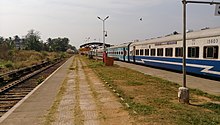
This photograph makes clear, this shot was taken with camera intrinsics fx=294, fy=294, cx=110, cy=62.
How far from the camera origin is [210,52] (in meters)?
17.3

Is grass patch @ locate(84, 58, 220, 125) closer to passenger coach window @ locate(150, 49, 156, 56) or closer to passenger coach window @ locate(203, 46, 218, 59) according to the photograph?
passenger coach window @ locate(203, 46, 218, 59)

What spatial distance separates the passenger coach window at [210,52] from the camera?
1669 cm

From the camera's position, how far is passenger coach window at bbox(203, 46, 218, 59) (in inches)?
657

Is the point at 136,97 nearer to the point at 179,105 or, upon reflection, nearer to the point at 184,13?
the point at 179,105

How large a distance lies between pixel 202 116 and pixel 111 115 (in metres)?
2.42

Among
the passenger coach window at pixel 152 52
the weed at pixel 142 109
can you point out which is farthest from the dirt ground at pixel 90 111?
the passenger coach window at pixel 152 52

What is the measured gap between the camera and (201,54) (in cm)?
1831

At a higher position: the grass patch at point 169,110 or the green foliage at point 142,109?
the green foliage at point 142,109

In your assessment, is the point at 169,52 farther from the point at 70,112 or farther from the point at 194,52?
the point at 70,112

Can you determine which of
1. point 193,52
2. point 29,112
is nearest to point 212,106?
point 29,112

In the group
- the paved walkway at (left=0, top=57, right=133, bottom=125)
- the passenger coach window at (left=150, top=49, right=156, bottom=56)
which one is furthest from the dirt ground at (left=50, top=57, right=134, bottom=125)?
the passenger coach window at (left=150, top=49, right=156, bottom=56)

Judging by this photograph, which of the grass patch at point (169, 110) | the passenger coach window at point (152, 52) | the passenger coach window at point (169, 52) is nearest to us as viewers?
the grass patch at point (169, 110)

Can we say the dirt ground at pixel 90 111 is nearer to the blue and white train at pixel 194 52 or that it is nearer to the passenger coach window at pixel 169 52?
the blue and white train at pixel 194 52

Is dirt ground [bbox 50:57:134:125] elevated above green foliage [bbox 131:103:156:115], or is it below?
below
